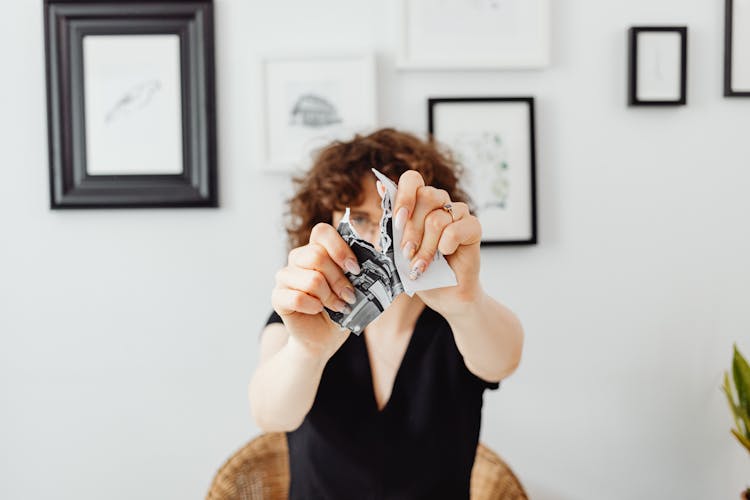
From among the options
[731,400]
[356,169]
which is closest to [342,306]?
[356,169]

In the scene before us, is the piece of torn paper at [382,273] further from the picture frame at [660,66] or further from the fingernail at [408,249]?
the picture frame at [660,66]

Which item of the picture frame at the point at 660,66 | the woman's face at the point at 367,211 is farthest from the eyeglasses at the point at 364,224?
the picture frame at the point at 660,66

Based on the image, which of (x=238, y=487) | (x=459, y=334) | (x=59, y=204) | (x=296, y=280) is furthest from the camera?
(x=59, y=204)

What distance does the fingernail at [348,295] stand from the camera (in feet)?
2.50

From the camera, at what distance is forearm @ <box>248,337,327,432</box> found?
956mm

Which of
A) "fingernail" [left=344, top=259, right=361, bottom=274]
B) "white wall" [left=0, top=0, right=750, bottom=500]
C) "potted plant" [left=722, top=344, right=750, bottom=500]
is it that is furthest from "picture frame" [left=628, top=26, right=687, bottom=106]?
"fingernail" [left=344, top=259, right=361, bottom=274]

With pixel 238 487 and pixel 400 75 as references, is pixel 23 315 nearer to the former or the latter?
pixel 238 487

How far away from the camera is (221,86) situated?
156 centimetres

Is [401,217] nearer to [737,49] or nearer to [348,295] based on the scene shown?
[348,295]

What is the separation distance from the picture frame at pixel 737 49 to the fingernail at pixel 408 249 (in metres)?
1.24

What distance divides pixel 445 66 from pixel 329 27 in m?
0.29

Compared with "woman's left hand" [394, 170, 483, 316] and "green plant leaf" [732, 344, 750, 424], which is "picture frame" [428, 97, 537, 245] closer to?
"green plant leaf" [732, 344, 750, 424]

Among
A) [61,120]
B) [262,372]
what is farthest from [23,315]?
[262,372]

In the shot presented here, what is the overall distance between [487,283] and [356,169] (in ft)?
1.90
